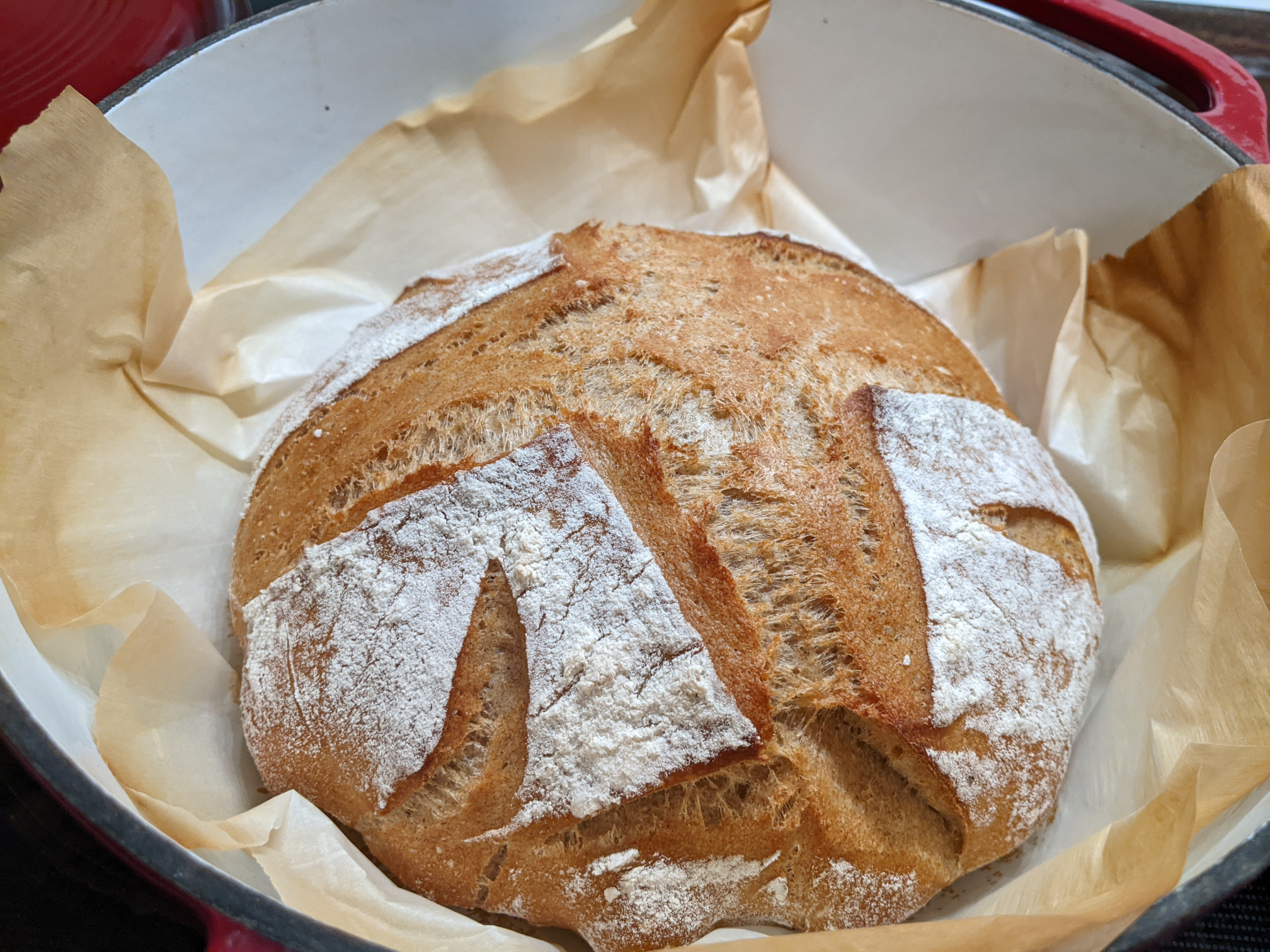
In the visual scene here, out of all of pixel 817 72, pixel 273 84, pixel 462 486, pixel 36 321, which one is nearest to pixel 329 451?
pixel 462 486

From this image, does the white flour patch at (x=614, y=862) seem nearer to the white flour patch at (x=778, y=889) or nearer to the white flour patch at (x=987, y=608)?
the white flour patch at (x=778, y=889)

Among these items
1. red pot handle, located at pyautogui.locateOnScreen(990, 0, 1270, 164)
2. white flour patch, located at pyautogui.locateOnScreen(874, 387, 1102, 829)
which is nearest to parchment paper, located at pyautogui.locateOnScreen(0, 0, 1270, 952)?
white flour patch, located at pyautogui.locateOnScreen(874, 387, 1102, 829)

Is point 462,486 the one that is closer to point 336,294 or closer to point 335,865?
point 335,865

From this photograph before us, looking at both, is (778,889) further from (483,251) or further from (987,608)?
(483,251)

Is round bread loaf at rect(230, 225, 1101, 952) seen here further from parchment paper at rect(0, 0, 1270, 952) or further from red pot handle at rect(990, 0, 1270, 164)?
red pot handle at rect(990, 0, 1270, 164)

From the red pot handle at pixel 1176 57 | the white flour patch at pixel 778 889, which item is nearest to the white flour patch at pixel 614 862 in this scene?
the white flour patch at pixel 778 889

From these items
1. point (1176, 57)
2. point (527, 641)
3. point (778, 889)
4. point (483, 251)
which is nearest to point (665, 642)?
point (527, 641)
